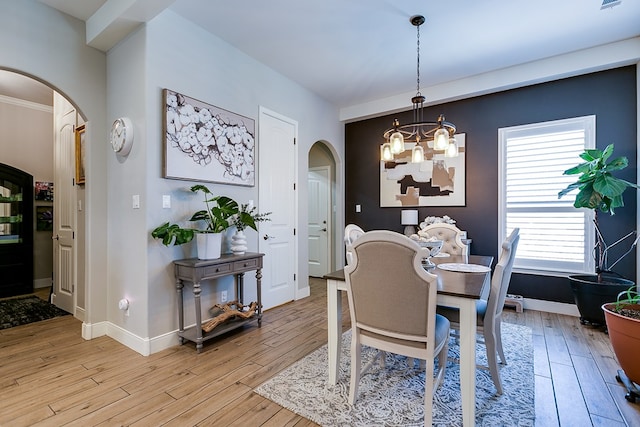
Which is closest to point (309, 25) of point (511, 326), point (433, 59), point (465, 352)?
point (433, 59)

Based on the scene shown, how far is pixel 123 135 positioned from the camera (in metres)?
2.62

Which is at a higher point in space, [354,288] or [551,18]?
[551,18]

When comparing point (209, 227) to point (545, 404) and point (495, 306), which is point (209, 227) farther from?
point (545, 404)

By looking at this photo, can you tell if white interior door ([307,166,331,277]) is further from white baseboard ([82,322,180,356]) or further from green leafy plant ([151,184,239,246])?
white baseboard ([82,322,180,356])

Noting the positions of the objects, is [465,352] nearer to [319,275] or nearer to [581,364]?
[581,364]

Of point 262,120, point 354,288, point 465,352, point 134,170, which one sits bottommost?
point 465,352

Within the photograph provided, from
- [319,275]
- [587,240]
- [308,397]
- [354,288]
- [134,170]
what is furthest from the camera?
[319,275]

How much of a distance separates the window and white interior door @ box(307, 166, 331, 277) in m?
2.75

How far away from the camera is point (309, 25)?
288 cm

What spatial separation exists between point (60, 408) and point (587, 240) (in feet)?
16.6

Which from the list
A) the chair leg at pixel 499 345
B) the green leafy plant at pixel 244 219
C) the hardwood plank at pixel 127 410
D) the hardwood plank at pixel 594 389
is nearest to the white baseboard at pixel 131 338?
the hardwood plank at pixel 127 410

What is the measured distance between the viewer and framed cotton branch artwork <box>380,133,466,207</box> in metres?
A: 4.29

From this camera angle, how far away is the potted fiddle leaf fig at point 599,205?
2930 millimetres

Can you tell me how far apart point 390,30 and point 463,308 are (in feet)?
8.79
